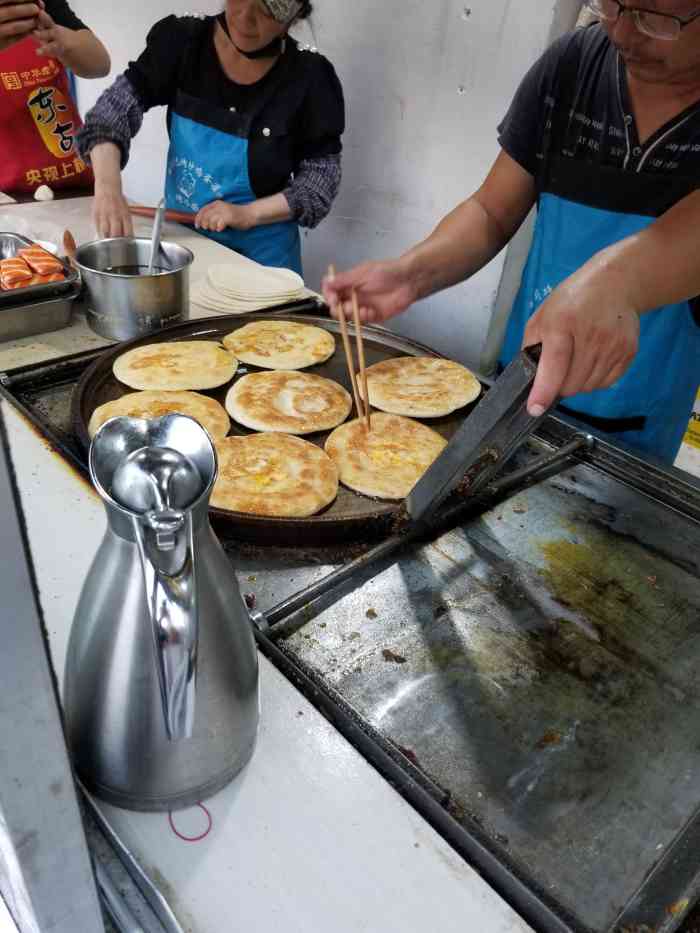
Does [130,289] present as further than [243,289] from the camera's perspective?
No

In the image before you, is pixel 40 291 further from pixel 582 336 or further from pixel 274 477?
pixel 582 336

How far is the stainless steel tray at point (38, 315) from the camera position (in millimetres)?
2045

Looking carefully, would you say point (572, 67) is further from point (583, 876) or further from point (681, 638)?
point (583, 876)

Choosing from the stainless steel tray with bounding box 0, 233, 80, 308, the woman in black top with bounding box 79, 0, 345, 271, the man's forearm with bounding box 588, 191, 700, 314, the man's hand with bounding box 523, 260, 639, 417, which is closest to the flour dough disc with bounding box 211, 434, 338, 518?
the man's hand with bounding box 523, 260, 639, 417

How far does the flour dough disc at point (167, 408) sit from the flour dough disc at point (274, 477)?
10 cm

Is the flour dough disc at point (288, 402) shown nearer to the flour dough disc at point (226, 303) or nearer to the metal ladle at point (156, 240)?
the flour dough disc at point (226, 303)

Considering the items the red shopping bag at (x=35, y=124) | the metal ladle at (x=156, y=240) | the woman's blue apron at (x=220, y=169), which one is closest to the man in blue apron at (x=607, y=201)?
the metal ladle at (x=156, y=240)

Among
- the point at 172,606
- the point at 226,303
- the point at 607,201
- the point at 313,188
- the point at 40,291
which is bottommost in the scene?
the point at 226,303

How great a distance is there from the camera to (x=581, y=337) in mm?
1160

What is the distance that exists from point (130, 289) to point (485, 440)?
1299mm

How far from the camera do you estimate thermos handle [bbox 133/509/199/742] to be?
66 cm

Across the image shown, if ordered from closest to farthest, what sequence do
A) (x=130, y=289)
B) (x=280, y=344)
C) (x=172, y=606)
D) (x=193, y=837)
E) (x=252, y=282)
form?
(x=172, y=606) < (x=193, y=837) < (x=130, y=289) < (x=280, y=344) < (x=252, y=282)

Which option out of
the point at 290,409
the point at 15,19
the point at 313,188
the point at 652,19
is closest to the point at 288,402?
the point at 290,409

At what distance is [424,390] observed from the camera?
203 centimetres
